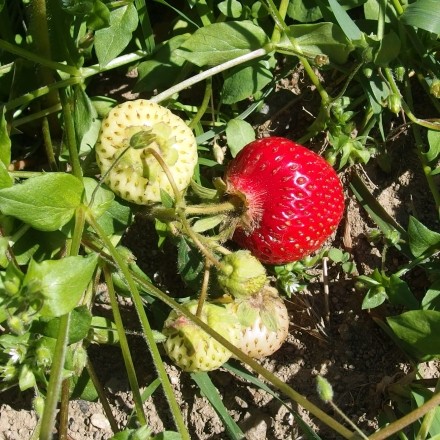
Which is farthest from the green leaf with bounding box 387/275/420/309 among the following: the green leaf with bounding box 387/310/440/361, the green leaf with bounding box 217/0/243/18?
the green leaf with bounding box 217/0/243/18

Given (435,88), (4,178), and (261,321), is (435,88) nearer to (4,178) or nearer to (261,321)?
(261,321)

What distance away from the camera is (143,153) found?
150cm

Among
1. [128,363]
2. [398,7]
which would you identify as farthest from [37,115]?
[398,7]

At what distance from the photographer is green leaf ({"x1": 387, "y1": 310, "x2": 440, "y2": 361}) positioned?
1584 mm

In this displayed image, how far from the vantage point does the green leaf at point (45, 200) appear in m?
1.35

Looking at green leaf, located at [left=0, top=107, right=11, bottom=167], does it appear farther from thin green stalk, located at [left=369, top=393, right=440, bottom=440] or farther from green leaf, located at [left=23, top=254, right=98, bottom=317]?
thin green stalk, located at [left=369, top=393, right=440, bottom=440]

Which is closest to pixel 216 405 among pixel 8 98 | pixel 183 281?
pixel 183 281

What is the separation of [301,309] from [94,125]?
2.17ft

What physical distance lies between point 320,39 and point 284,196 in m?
0.37

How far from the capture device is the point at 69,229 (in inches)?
59.8

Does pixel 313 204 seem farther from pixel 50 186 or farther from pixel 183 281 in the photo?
pixel 50 186

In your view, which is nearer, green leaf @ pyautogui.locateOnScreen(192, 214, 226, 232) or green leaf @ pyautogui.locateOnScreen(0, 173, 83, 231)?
green leaf @ pyautogui.locateOnScreen(0, 173, 83, 231)

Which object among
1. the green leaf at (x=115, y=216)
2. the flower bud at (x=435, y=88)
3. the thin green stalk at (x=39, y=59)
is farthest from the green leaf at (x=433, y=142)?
the thin green stalk at (x=39, y=59)

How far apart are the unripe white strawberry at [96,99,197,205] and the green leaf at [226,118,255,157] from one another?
8.6 inches
